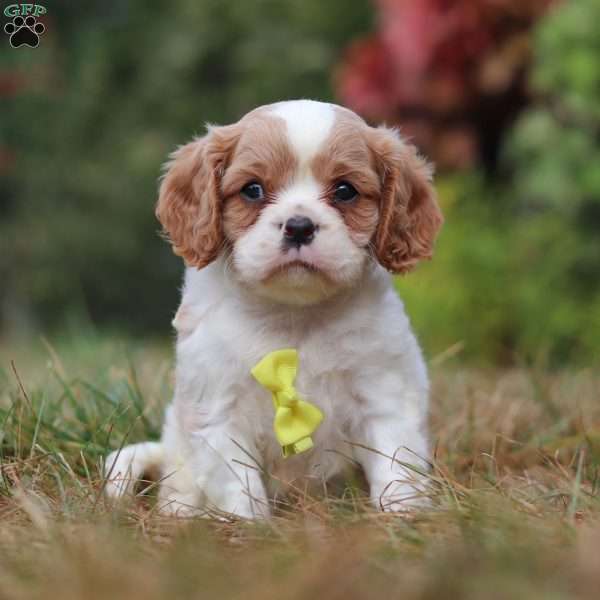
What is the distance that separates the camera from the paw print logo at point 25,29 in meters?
7.21

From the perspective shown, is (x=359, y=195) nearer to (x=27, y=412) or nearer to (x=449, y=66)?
(x=27, y=412)

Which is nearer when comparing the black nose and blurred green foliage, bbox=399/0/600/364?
the black nose

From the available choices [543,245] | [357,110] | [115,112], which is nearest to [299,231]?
[543,245]

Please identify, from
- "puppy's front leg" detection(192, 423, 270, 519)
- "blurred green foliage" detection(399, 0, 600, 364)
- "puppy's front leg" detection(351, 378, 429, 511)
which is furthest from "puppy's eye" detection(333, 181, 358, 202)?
"blurred green foliage" detection(399, 0, 600, 364)

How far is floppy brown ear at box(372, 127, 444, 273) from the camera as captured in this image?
3.79 m

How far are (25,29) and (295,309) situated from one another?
7.96m

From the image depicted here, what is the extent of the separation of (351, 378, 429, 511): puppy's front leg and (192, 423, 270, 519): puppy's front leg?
1.23 ft

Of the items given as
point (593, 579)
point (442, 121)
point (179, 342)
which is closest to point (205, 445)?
point (179, 342)

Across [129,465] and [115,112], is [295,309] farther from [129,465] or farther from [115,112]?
[115,112]

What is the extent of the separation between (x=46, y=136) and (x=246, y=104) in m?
2.74

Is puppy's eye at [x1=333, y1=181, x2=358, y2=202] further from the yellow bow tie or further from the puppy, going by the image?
the yellow bow tie

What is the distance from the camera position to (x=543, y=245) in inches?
328

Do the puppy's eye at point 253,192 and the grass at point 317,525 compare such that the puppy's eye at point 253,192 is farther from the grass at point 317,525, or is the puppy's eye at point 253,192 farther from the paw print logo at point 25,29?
the paw print logo at point 25,29

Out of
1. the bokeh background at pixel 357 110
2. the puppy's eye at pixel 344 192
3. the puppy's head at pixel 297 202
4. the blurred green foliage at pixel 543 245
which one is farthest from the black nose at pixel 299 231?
the blurred green foliage at pixel 543 245
